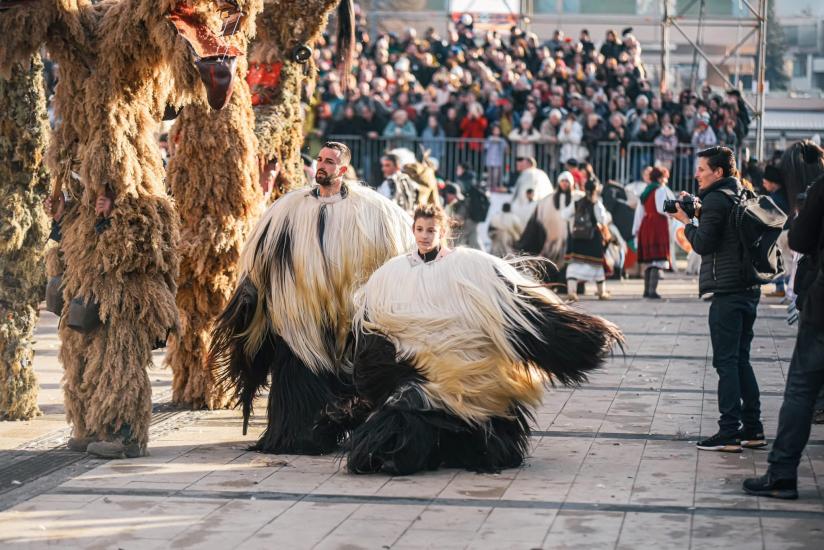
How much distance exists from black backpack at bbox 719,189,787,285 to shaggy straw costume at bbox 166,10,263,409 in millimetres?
3351

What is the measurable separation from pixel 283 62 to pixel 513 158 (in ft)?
41.8

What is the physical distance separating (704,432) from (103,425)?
3704mm

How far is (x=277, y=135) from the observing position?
10.6 meters

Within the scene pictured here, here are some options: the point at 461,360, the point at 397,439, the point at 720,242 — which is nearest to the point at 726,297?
the point at 720,242

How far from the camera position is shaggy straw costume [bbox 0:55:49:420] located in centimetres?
900

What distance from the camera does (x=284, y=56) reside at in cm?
1068

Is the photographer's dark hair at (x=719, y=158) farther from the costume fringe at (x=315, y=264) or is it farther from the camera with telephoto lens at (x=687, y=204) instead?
the costume fringe at (x=315, y=264)

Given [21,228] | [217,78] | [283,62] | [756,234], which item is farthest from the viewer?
[283,62]

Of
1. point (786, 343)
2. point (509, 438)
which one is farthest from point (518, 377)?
point (786, 343)

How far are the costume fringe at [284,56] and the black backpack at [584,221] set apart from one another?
756 centimetres

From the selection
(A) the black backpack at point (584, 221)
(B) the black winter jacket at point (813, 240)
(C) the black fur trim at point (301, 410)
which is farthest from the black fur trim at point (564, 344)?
(A) the black backpack at point (584, 221)

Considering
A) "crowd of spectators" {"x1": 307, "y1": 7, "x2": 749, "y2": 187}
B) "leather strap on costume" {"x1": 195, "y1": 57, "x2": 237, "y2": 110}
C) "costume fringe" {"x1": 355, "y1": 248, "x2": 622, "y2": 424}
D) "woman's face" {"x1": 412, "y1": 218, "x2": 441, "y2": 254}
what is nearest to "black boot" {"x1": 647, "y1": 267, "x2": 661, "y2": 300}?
"crowd of spectators" {"x1": 307, "y1": 7, "x2": 749, "y2": 187}

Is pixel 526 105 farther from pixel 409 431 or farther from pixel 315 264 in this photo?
pixel 409 431

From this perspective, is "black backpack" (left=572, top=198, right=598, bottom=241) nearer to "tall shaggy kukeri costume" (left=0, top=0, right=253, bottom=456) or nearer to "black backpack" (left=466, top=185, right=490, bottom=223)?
"black backpack" (left=466, top=185, right=490, bottom=223)
